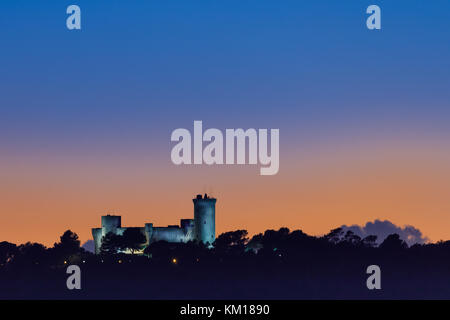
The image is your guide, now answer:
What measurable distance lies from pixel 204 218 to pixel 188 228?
2695 millimetres

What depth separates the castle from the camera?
160 m

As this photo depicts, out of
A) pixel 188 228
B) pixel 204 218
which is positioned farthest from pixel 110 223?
pixel 204 218

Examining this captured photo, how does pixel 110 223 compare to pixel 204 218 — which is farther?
pixel 110 223

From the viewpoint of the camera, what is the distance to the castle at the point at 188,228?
523 feet

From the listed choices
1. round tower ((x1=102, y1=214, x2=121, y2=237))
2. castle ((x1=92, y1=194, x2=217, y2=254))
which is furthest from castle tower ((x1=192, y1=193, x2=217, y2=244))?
round tower ((x1=102, y1=214, x2=121, y2=237))

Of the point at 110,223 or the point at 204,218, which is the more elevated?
the point at 204,218

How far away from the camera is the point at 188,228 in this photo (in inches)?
6319

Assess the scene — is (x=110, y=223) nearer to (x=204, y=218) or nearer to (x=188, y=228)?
(x=188, y=228)

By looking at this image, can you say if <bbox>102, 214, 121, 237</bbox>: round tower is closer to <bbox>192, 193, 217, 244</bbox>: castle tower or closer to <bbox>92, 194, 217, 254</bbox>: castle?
<bbox>92, 194, 217, 254</bbox>: castle
